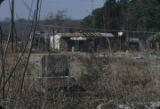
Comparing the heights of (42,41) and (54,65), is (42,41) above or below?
above

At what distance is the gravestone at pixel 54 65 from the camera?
5818 millimetres

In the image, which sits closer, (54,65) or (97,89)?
(97,89)

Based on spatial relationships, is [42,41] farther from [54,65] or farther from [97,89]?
[97,89]

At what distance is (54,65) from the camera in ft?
19.3

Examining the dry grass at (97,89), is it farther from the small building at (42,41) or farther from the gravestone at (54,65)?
the small building at (42,41)

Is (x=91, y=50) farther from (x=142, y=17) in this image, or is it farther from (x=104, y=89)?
(x=142, y=17)

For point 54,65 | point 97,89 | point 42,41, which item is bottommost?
point 97,89

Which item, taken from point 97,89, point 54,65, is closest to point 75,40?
point 54,65

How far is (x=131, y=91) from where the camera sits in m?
5.11

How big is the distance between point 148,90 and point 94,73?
1.37 meters

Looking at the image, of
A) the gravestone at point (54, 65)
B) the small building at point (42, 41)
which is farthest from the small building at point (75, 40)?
the gravestone at point (54, 65)

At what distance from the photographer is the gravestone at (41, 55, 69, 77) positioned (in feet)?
19.1

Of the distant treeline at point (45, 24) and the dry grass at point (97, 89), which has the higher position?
the distant treeline at point (45, 24)

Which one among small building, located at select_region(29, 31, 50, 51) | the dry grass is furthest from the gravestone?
the dry grass
